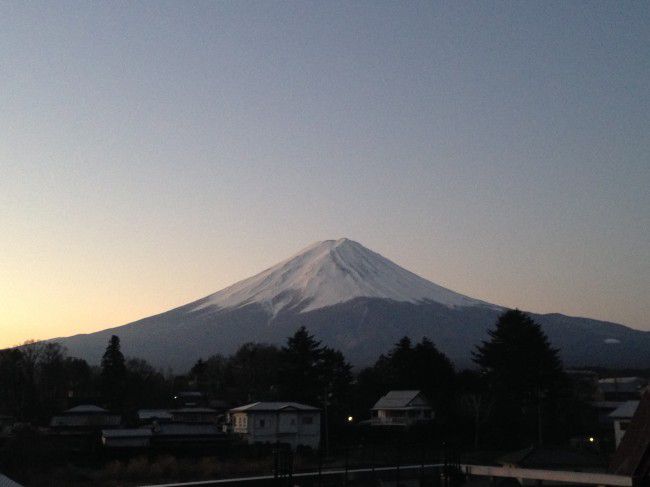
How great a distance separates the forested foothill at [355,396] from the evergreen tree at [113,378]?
0.08m

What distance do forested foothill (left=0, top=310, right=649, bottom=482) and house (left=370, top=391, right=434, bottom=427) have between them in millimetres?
722

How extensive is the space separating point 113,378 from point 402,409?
20529 millimetres

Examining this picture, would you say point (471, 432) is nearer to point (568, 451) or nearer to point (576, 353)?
point (568, 451)

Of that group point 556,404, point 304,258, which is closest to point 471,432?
point 556,404

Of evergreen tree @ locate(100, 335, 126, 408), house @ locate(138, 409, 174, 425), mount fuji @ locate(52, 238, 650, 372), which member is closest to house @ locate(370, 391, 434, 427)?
house @ locate(138, 409, 174, 425)

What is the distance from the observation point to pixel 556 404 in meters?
40.7

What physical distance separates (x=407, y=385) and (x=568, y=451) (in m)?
25.0

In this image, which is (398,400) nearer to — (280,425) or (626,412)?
(280,425)

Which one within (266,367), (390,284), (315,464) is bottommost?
(315,464)

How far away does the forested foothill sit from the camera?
31688 millimetres

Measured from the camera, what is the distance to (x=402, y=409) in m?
42.0

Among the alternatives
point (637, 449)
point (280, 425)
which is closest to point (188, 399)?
point (280, 425)

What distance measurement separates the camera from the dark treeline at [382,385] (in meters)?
39.7

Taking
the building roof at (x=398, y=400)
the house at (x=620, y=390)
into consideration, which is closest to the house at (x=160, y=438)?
the building roof at (x=398, y=400)
